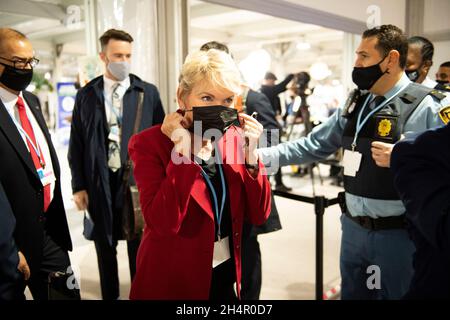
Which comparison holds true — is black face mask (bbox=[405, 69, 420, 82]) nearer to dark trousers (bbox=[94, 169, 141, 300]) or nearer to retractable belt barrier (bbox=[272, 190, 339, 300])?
retractable belt barrier (bbox=[272, 190, 339, 300])

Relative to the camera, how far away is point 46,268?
71.4 inches

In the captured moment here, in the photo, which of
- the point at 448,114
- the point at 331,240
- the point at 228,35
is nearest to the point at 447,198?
the point at 448,114

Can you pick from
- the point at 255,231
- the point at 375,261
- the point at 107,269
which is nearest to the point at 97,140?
the point at 107,269

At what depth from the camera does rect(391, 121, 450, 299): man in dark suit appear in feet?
2.92

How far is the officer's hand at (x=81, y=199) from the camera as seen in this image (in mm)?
2389

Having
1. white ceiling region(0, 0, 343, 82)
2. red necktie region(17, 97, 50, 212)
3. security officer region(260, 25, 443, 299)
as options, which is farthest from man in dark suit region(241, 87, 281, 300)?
white ceiling region(0, 0, 343, 82)

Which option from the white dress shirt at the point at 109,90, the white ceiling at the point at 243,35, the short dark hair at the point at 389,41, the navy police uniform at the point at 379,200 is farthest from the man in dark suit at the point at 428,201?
the white ceiling at the point at 243,35

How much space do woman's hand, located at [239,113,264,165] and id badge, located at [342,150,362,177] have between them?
71cm

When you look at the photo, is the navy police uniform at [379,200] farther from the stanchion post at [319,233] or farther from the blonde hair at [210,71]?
the blonde hair at [210,71]

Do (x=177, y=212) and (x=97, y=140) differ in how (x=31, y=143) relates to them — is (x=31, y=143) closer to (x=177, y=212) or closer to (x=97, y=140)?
(x=97, y=140)

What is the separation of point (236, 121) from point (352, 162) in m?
0.80

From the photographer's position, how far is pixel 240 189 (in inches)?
53.8

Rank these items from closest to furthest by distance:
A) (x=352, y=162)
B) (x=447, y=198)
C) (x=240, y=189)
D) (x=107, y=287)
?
(x=447, y=198), (x=240, y=189), (x=352, y=162), (x=107, y=287)
